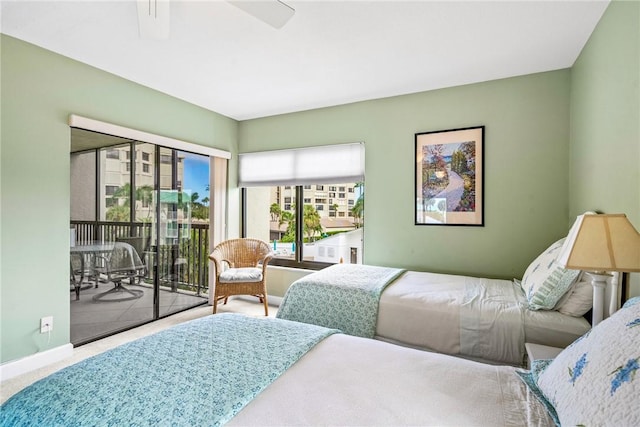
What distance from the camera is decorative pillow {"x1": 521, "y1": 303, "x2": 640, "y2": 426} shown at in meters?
0.71

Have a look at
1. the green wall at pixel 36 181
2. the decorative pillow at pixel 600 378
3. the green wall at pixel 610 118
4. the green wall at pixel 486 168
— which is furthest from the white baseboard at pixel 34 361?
the green wall at pixel 610 118

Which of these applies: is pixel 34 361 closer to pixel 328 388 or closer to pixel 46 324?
pixel 46 324

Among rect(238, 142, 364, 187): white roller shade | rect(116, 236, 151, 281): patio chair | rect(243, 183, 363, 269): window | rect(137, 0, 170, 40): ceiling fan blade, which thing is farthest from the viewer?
rect(243, 183, 363, 269): window

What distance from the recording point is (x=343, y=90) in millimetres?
3410

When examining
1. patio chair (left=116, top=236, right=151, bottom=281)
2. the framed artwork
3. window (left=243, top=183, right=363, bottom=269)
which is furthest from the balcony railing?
the framed artwork

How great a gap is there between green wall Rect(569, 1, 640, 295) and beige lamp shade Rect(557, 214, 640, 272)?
1.31 feet

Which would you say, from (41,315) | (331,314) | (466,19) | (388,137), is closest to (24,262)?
(41,315)

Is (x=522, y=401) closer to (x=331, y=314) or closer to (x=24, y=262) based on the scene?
(x=331, y=314)

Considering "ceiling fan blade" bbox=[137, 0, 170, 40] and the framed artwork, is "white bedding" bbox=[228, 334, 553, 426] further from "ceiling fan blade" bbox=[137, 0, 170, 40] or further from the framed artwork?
the framed artwork

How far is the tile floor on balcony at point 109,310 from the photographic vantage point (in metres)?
2.91

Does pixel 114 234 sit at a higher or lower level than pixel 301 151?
lower

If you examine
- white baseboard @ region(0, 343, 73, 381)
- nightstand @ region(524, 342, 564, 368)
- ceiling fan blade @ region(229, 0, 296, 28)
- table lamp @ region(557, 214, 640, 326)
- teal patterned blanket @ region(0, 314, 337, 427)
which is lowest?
white baseboard @ region(0, 343, 73, 381)

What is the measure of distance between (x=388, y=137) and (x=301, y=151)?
3.70 ft

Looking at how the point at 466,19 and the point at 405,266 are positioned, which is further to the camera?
the point at 405,266
